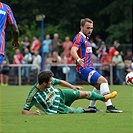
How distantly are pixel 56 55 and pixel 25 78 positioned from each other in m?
1.91

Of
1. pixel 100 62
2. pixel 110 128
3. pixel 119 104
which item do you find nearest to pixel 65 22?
pixel 100 62

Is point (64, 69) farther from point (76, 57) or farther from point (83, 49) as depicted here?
point (76, 57)

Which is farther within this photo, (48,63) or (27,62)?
(27,62)

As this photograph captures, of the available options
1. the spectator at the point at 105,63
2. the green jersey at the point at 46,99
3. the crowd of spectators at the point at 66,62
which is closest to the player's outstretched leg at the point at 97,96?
the green jersey at the point at 46,99

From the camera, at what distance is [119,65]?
31875 millimetres

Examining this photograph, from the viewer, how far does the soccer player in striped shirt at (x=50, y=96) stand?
13.2 m

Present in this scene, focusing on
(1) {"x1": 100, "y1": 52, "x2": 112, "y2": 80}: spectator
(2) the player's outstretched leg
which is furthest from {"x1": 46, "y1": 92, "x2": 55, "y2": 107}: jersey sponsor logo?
(1) {"x1": 100, "y1": 52, "x2": 112, "y2": 80}: spectator

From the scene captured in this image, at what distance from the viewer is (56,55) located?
32188mm

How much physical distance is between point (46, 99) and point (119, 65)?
18836 millimetres

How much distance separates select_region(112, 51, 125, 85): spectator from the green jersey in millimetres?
18400

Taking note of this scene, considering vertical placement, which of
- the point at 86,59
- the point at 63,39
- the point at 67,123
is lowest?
the point at 67,123

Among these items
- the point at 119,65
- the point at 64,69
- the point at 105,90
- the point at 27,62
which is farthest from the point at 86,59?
the point at 27,62

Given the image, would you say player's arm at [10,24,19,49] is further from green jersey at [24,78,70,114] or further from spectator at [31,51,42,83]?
spectator at [31,51,42,83]

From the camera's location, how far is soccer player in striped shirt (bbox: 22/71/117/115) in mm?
13242
